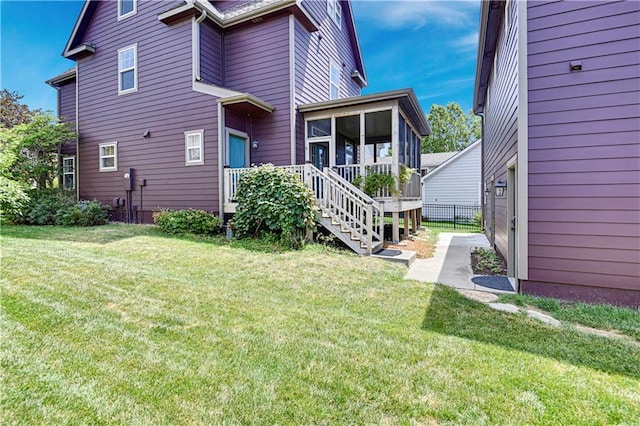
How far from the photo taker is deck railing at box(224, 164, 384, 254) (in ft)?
22.5

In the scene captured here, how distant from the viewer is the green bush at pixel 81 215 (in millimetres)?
9492

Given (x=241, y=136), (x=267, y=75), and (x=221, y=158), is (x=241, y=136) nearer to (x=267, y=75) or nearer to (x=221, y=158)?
(x=221, y=158)

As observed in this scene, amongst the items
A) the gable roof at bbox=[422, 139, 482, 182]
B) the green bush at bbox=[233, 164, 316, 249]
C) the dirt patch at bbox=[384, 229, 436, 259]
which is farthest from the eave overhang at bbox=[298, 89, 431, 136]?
the gable roof at bbox=[422, 139, 482, 182]

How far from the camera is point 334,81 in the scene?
12070 millimetres

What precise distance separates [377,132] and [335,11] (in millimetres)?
5118

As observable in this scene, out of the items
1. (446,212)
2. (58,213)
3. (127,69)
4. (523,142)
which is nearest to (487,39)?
(523,142)

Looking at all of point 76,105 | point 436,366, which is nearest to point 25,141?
point 76,105

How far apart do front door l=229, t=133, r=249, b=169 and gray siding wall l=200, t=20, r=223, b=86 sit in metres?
2.06

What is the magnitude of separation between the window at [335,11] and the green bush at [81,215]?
415 inches

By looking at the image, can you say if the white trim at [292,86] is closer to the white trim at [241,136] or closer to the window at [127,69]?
the white trim at [241,136]

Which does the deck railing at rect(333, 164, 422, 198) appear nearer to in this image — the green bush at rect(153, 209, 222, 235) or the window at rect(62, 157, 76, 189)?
the green bush at rect(153, 209, 222, 235)

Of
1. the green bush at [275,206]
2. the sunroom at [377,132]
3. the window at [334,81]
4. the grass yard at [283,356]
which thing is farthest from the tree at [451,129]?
the grass yard at [283,356]

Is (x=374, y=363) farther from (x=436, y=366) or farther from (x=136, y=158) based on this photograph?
(x=136, y=158)

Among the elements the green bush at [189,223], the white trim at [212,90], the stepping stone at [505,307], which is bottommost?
the stepping stone at [505,307]
